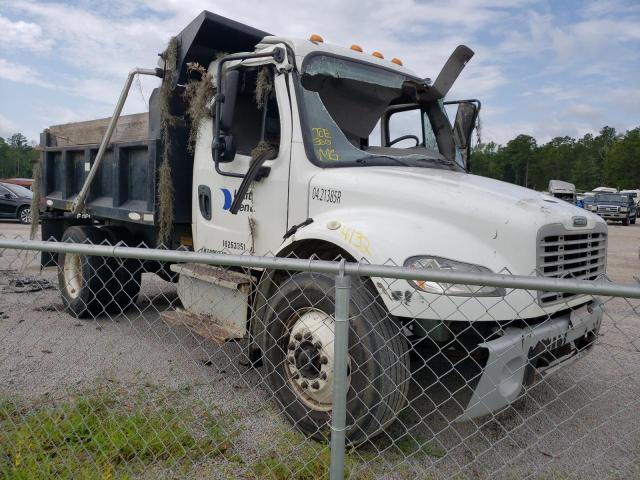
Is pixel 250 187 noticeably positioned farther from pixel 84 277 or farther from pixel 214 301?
pixel 84 277

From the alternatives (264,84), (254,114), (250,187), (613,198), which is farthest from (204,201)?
(613,198)

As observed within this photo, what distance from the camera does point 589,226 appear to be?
3678 mm

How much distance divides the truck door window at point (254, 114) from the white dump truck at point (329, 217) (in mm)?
13

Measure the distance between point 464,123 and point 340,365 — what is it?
3.72 metres

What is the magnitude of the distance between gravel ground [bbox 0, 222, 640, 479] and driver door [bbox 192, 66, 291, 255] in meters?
1.09

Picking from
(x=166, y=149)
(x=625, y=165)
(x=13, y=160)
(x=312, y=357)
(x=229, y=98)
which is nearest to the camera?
(x=312, y=357)

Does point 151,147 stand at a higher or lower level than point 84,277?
higher

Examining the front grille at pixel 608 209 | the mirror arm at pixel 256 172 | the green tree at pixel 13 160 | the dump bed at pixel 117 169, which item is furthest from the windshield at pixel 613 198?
the green tree at pixel 13 160

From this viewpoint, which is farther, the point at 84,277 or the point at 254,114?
the point at 84,277

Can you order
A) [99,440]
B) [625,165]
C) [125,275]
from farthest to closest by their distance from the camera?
[625,165], [125,275], [99,440]

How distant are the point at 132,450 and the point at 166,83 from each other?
3404 millimetres

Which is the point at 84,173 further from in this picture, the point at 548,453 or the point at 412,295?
the point at 548,453

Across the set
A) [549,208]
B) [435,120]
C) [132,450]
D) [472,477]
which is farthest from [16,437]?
[435,120]

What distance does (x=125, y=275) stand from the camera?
6.28 meters
